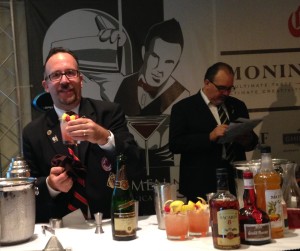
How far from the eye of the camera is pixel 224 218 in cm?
119

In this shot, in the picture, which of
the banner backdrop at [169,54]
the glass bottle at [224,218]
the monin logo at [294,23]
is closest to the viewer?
the glass bottle at [224,218]

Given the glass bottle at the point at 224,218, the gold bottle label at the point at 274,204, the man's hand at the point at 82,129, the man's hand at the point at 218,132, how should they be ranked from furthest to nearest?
the man's hand at the point at 218,132, the man's hand at the point at 82,129, the gold bottle label at the point at 274,204, the glass bottle at the point at 224,218

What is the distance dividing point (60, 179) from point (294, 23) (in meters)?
2.91

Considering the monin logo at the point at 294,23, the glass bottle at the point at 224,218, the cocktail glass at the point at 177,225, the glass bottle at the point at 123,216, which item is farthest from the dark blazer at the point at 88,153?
the monin logo at the point at 294,23

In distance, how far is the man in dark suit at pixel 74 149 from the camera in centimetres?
169

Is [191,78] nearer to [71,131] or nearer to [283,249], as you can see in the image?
[71,131]

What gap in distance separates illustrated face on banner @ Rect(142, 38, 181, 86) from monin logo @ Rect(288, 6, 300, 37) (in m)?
1.00

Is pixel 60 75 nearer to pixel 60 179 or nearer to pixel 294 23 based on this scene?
pixel 60 179

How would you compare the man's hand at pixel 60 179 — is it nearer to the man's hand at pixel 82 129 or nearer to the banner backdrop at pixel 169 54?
the man's hand at pixel 82 129

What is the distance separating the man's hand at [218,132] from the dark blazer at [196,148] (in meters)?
0.08

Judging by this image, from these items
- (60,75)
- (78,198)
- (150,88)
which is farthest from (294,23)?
(78,198)

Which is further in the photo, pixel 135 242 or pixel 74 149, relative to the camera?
pixel 74 149

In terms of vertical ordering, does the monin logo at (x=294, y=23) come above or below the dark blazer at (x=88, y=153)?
above

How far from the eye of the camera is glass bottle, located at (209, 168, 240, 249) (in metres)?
1.19
